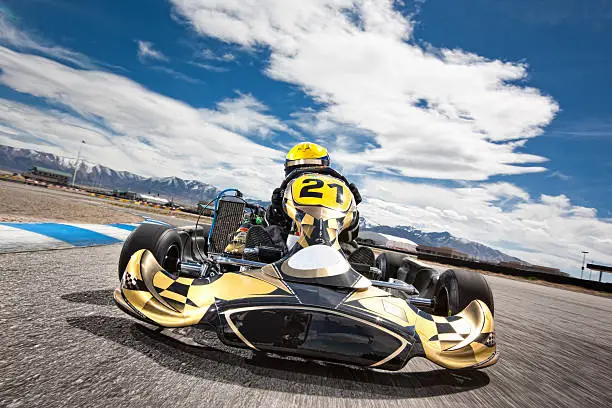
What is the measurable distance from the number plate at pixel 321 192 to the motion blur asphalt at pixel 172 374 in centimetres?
138

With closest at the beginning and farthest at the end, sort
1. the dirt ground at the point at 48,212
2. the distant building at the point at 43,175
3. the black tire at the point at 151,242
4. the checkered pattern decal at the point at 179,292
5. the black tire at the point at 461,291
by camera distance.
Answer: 1. the checkered pattern decal at the point at 179,292
2. the black tire at the point at 461,291
3. the black tire at the point at 151,242
4. the dirt ground at the point at 48,212
5. the distant building at the point at 43,175

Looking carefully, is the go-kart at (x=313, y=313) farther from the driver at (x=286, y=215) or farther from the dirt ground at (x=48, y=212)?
the dirt ground at (x=48, y=212)

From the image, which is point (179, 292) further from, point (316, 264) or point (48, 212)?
point (48, 212)

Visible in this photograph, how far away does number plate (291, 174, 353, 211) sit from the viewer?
3.16 m

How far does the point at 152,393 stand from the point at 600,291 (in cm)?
2737

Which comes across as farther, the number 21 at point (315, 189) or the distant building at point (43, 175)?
the distant building at point (43, 175)

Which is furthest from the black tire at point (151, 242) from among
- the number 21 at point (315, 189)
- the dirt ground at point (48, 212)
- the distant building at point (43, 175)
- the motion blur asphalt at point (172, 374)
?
the distant building at point (43, 175)

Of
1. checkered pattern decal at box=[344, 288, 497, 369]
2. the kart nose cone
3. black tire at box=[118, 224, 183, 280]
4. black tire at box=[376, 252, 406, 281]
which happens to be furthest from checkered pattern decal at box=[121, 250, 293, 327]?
black tire at box=[376, 252, 406, 281]

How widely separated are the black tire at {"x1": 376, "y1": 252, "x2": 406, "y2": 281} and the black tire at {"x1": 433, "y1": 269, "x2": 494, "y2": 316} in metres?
1.22

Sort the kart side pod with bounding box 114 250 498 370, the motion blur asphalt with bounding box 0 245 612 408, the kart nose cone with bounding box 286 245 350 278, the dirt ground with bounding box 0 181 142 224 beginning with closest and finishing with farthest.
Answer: the motion blur asphalt with bounding box 0 245 612 408 → the kart side pod with bounding box 114 250 498 370 → the kart nose cone with bounding box 286 245 350 278 → the dirt ground with bounding box 0 181 142 224

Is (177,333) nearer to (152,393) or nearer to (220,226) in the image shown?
Result: (152,393)

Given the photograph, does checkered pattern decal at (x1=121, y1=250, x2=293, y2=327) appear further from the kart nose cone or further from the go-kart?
the kart nose cone

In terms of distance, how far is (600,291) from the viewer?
2170cm

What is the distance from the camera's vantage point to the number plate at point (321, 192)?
10.4 ft
